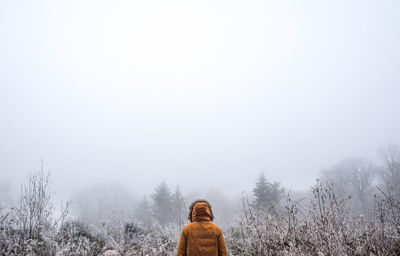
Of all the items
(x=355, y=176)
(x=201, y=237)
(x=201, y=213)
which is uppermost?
(x=201, y=213)

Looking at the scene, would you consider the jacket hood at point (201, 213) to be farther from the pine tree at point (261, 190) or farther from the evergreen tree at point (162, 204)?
the evergreen tree at point (162, 204)

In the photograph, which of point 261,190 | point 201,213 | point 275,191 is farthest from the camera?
point 275,191

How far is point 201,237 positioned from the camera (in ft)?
12.7

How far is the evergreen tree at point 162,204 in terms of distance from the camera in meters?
31.9

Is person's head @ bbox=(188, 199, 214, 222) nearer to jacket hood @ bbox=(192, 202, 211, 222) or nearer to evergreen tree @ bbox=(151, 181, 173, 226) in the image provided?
jacket hood @ bbox=(192, 202, 211, 222)

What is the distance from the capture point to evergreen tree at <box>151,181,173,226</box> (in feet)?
105

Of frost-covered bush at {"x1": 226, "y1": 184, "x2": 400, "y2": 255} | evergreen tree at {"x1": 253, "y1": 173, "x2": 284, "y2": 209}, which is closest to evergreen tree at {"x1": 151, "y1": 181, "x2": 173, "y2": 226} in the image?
evergreen tree at {"x1": 253, "y1": 173, "x2": 284, "y2": 209}

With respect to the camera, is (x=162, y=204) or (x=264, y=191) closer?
(x=264, y=191)

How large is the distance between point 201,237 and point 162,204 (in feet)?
100

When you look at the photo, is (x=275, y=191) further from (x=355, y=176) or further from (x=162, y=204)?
(x=355, y=176)

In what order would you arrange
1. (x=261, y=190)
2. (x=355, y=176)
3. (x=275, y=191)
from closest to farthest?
(x=261, y=190) → (x=275, y=191) → (x=355, y=176)

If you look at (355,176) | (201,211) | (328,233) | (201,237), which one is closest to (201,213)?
(201,211)

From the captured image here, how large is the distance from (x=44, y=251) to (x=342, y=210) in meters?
6.57

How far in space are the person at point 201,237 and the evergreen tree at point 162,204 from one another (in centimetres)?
3010
